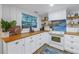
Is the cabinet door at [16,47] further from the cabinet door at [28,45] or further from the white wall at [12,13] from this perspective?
the white wall at [12,13]

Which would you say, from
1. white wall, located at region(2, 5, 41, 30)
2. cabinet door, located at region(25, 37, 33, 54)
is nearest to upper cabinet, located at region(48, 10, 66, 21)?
white wall, located at region(2, 5, 41, 30)

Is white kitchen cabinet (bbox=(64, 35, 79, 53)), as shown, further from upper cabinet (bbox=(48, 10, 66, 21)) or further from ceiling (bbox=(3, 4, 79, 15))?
ceiling (bbox=(3, 4, 79, 15))

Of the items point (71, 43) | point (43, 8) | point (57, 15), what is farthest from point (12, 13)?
point (71, 43)

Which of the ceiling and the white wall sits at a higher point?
the ceiling

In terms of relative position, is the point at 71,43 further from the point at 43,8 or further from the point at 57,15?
the point at 43,8

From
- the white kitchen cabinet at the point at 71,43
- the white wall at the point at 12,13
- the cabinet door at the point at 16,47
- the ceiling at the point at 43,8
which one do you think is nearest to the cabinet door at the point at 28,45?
the cabinet door at the point at 16,47

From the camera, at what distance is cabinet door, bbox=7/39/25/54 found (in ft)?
2.53

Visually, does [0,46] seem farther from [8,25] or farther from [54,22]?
[54,22]

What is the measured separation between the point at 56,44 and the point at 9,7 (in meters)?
1.07

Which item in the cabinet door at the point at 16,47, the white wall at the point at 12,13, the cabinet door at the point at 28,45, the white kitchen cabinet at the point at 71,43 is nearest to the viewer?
the cabinet door at the point at 16,47

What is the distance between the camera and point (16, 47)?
2.81ft

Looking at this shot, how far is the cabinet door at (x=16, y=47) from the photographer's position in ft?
2.53
